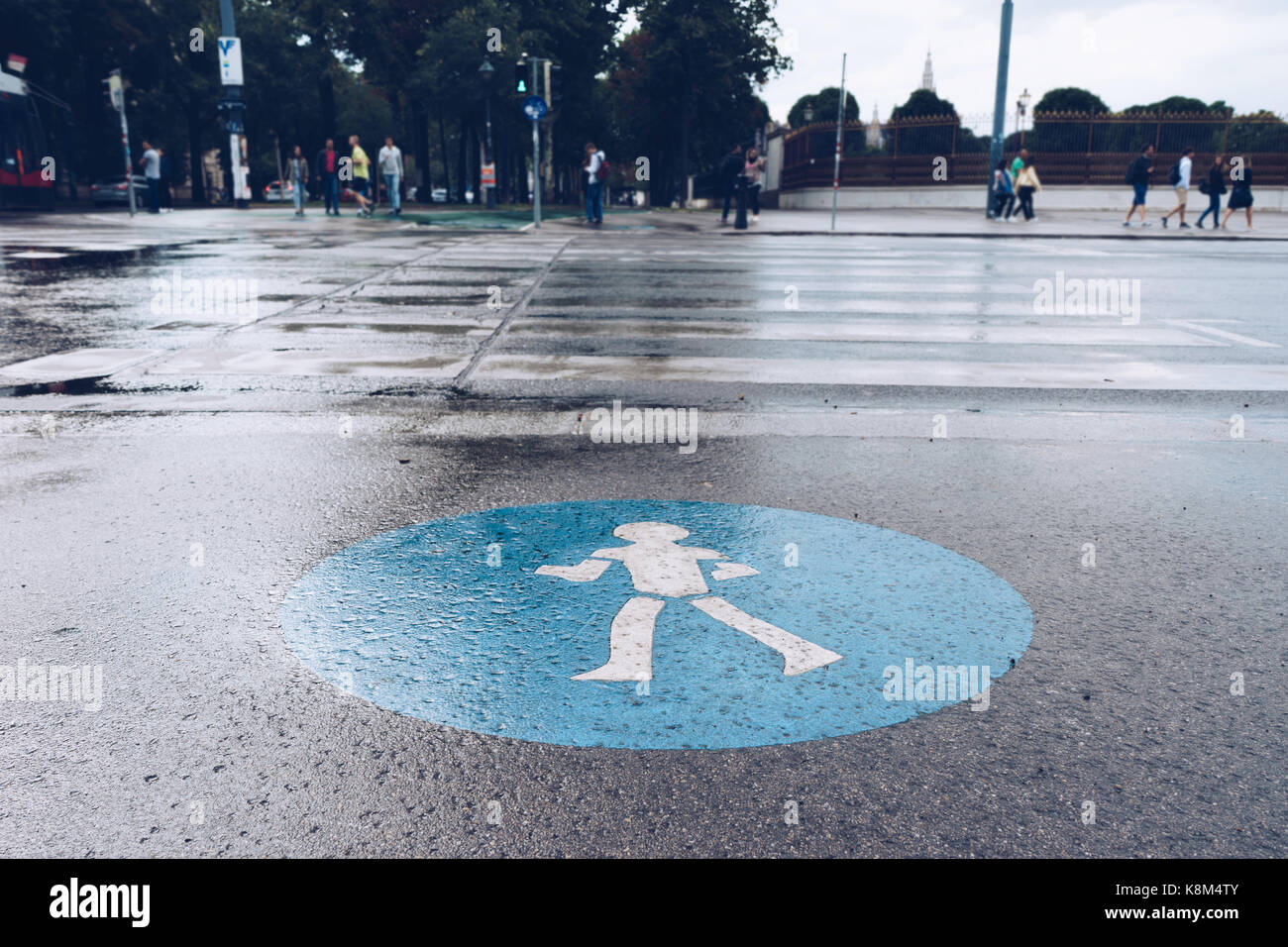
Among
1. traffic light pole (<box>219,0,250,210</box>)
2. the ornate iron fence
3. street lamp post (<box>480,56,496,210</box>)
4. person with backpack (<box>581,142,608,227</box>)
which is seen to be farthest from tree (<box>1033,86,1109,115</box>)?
traffic light pole (<box>219,0,250,210</box>)

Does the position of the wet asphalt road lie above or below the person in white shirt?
below

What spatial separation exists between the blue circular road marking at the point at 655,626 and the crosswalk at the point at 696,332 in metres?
3.43

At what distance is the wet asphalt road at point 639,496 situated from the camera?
A: 2.29 meters

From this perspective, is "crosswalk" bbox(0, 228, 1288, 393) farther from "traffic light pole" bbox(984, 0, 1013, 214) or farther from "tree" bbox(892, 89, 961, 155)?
"tree" bbox(892, 89, 961, 155)

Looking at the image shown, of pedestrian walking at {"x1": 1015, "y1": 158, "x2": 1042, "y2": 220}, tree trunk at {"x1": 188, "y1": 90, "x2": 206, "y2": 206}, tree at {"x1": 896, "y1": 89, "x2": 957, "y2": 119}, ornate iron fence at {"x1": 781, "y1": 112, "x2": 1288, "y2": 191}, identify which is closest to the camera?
pedestrian walking at {"x1": 1015, "y1": 158, "x2": 1042, "y2": 220}

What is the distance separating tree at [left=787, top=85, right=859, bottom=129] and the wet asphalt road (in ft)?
145

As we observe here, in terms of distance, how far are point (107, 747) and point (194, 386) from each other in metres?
4.98

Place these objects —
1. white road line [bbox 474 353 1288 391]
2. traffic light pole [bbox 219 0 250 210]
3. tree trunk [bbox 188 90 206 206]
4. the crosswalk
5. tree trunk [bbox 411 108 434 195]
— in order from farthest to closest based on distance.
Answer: tree trunk [bbox 411 108 434 195] → tree trunk [bbox 188 90 206 206] → traffic light pole [bbox 219 0 250 210] → the crosswalk → white road line [bbox 474 353 1288 391]

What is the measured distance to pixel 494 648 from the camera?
10.1 feet

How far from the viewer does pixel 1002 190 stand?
99.3 ft

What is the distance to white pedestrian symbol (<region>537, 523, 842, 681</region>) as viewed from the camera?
9.84 ft

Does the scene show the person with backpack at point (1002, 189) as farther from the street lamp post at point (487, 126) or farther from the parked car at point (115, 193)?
the parked car at point (115, 193)

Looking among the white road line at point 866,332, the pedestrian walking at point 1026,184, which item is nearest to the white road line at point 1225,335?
the white road line at point 866,332

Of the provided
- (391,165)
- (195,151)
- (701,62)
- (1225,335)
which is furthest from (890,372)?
(195,151)
